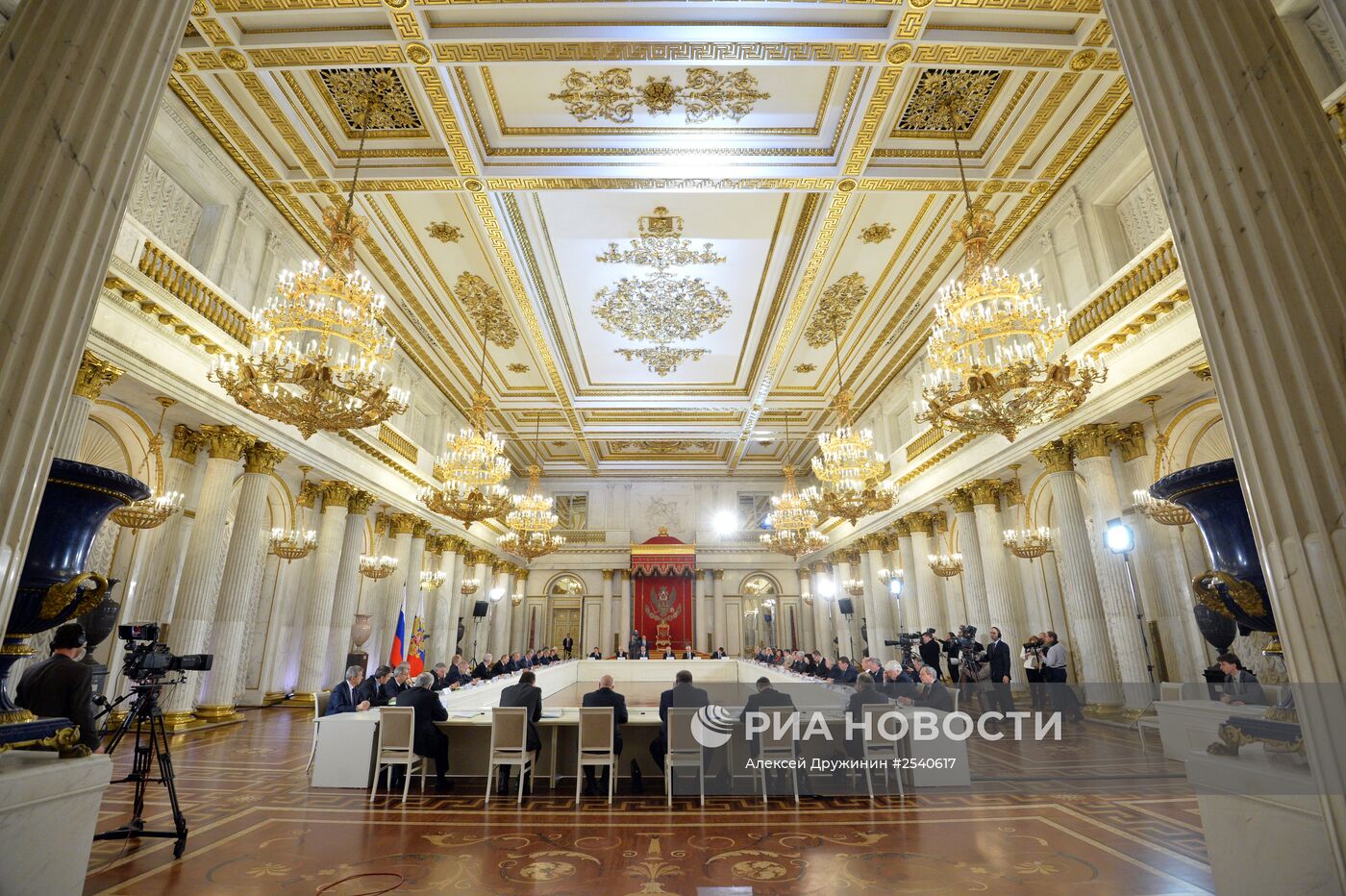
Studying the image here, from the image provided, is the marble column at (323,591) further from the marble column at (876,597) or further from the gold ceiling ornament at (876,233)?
the marble column at (876,597)

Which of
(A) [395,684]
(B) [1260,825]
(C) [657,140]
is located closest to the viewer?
(B) [1260,825]

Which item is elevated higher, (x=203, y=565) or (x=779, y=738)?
(x=203, y=565)

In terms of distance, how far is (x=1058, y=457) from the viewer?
8.12 meters

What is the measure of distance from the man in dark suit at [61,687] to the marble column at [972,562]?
1096 cm

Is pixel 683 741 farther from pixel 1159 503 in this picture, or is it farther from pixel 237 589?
pixel 237 589

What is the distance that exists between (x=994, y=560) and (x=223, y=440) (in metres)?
11.6

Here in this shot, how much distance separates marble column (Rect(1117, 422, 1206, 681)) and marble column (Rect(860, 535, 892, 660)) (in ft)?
23.1

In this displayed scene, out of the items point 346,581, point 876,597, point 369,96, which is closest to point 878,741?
point 369,96

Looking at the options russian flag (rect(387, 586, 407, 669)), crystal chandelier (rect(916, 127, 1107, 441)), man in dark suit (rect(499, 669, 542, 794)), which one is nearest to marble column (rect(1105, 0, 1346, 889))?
crystal chandelier (rect(916, 127, 1107, 441))

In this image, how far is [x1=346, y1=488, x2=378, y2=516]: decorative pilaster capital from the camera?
1082 cm

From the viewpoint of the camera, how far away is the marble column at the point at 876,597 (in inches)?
563

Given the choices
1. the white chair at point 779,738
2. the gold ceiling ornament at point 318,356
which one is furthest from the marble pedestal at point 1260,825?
the gold ceiling ornament at point 318,356

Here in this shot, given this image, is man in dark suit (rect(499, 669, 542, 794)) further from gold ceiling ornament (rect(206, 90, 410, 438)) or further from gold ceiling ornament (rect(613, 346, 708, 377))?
gold ceiling ornament (rect(613, 346, 708, 377))

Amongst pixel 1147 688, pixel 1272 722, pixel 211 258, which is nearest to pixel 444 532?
pixel 211 258
